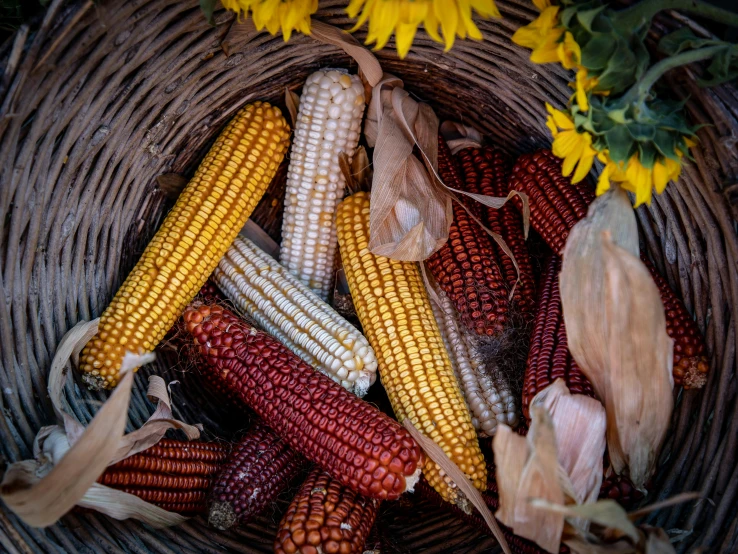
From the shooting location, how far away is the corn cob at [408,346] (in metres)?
2.12

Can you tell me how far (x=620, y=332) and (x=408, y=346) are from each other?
752 mm

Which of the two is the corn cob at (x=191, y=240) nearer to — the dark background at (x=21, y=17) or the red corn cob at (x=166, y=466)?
the red corn cob at (x=166, y=466)

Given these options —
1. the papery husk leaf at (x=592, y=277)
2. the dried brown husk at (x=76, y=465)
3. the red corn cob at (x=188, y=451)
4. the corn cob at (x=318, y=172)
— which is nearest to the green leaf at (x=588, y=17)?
the papery husk leaf at (x=592, y=277)

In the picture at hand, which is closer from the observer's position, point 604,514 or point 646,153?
point 604,514

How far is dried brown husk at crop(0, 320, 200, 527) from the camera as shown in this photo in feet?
5.50

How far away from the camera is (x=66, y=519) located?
1906mm

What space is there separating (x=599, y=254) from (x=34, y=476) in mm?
1777

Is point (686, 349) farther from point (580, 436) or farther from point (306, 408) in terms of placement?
point (306, 408)

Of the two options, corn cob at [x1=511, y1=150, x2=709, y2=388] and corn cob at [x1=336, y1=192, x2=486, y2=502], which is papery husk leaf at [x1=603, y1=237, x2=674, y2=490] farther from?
corn cob at [x1=336, y1=192, x2=486, y2=502]

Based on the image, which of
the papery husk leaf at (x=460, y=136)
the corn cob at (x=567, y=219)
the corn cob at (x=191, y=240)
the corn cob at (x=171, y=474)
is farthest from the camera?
the papery husk leaf at (x=460, y=136)

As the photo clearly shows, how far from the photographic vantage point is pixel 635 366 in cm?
186

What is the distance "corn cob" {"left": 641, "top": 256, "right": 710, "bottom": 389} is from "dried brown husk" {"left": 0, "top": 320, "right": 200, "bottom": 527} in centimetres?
170

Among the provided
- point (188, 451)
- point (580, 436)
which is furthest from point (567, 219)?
point (188, 451)

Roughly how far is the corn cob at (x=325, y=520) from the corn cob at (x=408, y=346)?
28 centimetres
